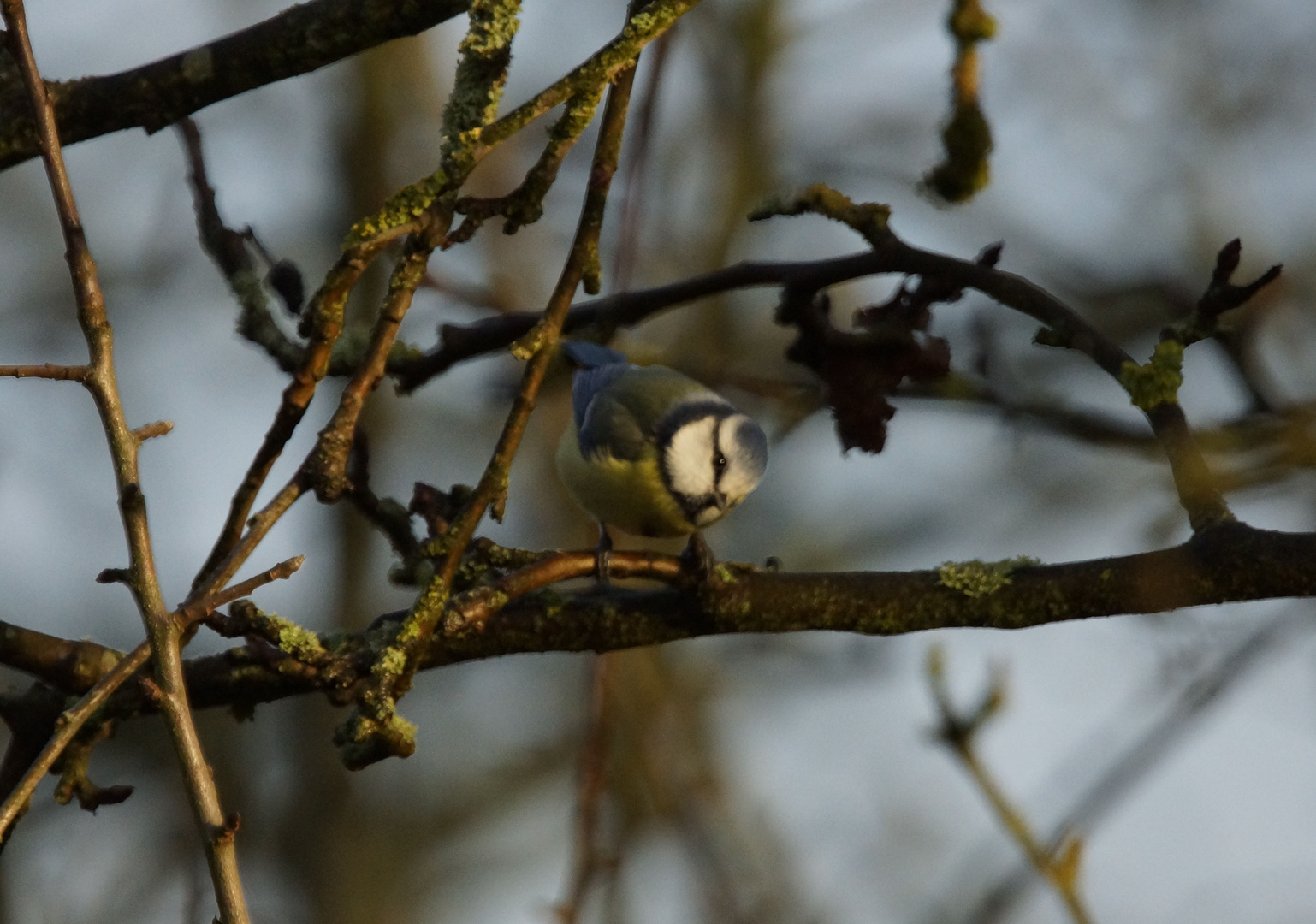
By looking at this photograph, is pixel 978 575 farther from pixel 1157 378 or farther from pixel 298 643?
pixel 298 643

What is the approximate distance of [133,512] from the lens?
1.22 metres

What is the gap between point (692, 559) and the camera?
1.76 metres

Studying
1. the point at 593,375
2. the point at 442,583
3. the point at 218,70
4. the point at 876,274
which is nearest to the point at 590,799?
the point at 442,583

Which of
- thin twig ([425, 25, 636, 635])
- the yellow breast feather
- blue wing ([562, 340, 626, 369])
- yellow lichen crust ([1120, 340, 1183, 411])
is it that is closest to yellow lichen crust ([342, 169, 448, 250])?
thin twig ([425, 25, 636, 635])

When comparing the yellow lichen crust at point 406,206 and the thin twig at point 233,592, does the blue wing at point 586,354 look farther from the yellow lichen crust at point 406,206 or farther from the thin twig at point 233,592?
the thin twig at point 233,592

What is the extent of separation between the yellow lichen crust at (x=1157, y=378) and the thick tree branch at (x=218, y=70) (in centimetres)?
114

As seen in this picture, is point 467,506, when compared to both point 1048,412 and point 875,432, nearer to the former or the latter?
point 875,432

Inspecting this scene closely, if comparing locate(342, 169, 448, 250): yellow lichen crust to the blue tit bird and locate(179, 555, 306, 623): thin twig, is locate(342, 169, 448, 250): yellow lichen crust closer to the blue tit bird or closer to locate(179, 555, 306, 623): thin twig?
locate(179, 555, 306, 623): thin twig

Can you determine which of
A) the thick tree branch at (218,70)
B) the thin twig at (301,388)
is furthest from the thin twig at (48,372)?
the thick tree branch at (218,70)

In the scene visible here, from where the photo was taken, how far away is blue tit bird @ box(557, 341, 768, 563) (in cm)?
311

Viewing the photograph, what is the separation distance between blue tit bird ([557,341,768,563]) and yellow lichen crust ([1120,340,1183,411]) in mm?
1409

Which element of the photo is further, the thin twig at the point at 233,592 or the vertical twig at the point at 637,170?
the vertical twig at the point at 637,170

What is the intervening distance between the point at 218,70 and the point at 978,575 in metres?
1.41

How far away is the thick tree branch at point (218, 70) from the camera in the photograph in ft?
6.56
